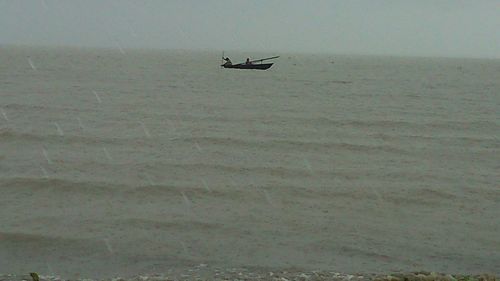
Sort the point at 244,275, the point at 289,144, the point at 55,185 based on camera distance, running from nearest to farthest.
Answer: the point at 244,275
the point at 55,185
the point at 289,144

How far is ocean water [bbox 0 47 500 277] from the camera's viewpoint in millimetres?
8625

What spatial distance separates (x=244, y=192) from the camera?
12.7 metres

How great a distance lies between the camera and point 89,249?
8766 millimetres

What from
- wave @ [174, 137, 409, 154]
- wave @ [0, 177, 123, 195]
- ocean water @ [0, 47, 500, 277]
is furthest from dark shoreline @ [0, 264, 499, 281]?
wave @ [174, 137, 409, 154]

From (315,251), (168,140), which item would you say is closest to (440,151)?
Result: (168,140)

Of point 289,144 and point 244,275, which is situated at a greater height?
point 244,275

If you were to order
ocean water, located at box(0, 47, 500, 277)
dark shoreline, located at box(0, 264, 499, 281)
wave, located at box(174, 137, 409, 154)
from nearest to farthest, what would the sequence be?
dark shoreline, located at box(0, 264, 499, 281) < ocean water, located at box(0, 47, 500, 277) < wave, located at box(174, 137, 409, 154)

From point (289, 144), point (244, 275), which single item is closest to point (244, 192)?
point (244, 275)

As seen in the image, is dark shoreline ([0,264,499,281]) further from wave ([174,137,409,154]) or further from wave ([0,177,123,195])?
wave ([174,137,409,154])

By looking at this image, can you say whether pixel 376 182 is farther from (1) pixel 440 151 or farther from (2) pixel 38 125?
(2) pixel 38 125

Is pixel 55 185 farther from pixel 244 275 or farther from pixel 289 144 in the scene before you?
pixel 289 144

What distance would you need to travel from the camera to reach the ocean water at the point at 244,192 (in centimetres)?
862

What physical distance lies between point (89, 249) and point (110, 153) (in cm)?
810

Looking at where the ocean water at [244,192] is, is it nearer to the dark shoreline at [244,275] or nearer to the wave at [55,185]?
the wave at [55,185]
